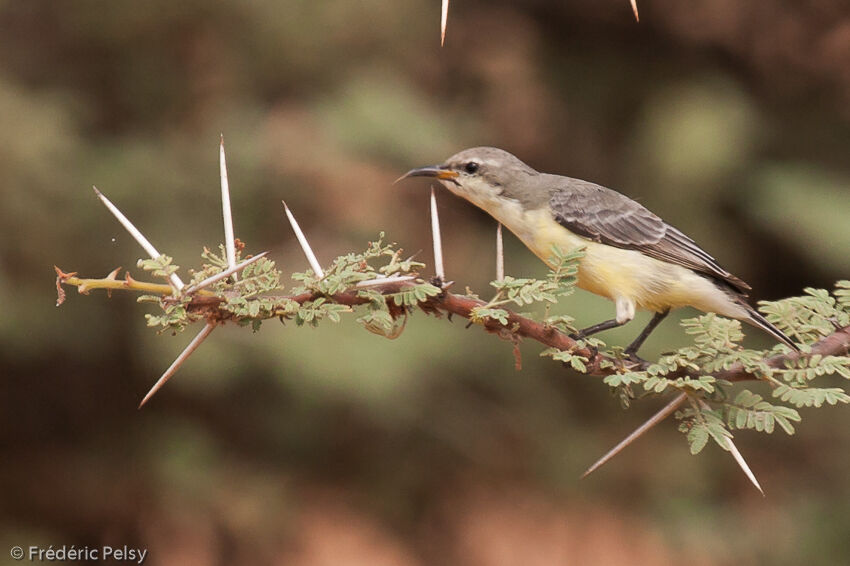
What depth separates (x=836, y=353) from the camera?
96.6 inches

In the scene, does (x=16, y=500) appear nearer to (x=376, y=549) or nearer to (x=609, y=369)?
(x=376, y=549)

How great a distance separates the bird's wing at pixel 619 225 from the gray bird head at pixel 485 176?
0.14 m

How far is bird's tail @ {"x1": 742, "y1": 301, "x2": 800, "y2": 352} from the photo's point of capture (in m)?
2.60

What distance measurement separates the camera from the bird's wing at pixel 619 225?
371 centimetres

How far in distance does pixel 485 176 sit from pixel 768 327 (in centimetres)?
123

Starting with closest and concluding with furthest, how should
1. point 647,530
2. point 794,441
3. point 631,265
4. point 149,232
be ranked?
1. point 631,265
2. point 149,232
3. point 647,530
4. point 794,441

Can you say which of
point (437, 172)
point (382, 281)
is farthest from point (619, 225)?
point (382, 281)

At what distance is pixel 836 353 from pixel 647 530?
5985 mm

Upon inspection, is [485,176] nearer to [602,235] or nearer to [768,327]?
[602,235]

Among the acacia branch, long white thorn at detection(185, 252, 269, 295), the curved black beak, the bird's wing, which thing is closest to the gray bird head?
the curved black beak

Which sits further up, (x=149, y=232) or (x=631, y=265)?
(x=631, y=265)

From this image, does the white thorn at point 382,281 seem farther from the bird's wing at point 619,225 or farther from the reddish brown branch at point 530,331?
the bird's wing at point 619,225

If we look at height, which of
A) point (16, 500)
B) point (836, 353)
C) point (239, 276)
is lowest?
point (16, 500)

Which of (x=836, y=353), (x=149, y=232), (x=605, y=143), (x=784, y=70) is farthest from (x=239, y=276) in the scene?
(x=784, y=70)
